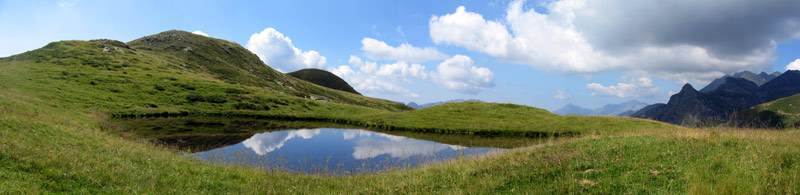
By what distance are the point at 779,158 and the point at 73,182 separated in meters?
22.2

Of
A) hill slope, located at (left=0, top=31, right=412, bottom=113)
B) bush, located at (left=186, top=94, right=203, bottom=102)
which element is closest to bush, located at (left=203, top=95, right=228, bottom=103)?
hill slope, located at (left=0, top=31, right=412, bottom=113)

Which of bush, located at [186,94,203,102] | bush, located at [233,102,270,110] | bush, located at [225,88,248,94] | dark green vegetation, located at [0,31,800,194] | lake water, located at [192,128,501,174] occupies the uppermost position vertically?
bush, located at [225,88,248,94]

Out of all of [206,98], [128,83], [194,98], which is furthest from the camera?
[128,83]

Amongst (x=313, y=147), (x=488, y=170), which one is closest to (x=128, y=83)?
(x=313, y=147)

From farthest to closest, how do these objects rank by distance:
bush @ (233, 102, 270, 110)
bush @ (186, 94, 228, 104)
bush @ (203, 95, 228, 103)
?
bush @ (203, 95, 228, 103) → bush @ (186, 94, 228, 104) → bush @ (233, 102, 270, 110)

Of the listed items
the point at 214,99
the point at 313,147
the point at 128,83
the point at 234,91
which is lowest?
the point at 313,147

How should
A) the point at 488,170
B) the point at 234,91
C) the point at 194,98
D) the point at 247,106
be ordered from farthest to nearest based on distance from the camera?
the point at 234,91, the point at 247,106, the point at 194,98, the point at 488,170

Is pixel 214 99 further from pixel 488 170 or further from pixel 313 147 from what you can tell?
pixel 488 170

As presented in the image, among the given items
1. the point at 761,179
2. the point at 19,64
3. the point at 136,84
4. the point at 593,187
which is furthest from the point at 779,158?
the point at 19,64

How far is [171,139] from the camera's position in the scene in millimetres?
32875

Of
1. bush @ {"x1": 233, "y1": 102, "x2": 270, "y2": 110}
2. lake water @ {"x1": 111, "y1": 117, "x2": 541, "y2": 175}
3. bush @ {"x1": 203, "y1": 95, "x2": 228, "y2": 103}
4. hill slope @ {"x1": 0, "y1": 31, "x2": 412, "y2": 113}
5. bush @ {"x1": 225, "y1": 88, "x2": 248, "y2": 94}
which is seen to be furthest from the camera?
bush @ {"x1": 225, "y1": 88, "x2": 248, "y2": 94}

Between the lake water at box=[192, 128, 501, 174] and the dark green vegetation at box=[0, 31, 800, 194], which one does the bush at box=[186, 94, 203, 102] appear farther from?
the dark green vegetation at box=[0, 31, 800, 194]

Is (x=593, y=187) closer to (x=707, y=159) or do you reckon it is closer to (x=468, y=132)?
(x=707, y=159)

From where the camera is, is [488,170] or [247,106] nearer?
[488,170]
